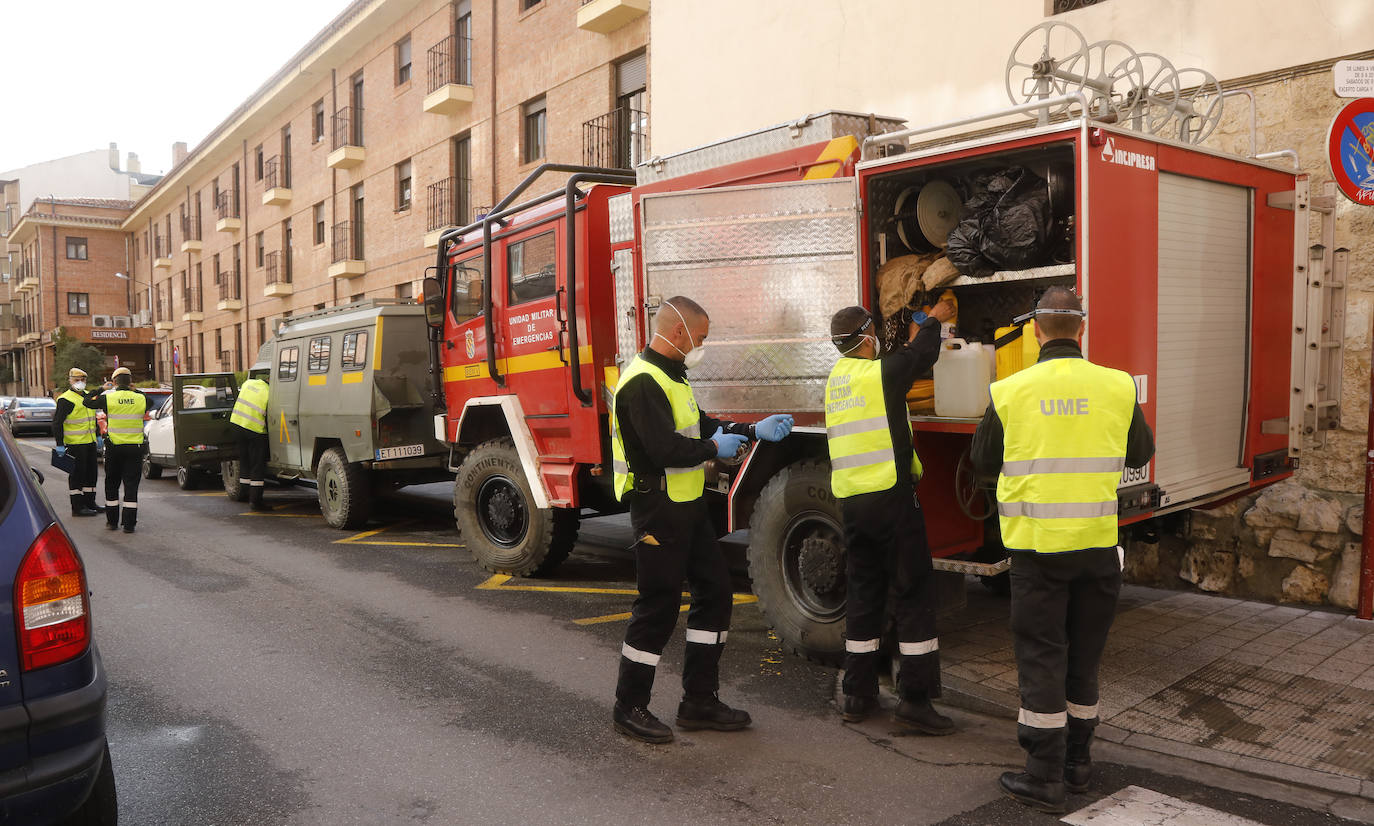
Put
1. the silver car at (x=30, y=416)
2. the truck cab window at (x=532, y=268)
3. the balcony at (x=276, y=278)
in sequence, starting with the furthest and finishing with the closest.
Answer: the balcony at (x=276, y=278) → the silver car at (x=30, y=416) → the truck cab window at (x=532, y=268)

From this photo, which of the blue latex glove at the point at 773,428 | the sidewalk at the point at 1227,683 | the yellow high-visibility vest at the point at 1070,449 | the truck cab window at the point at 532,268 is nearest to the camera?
the yellow high-visibility vest at the point at 1070,449

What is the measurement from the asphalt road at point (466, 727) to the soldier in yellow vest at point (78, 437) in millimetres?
4351

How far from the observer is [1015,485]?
3.63 m

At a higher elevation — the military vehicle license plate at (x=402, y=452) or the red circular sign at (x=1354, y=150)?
the red circular sign at (x=1354, y=150)

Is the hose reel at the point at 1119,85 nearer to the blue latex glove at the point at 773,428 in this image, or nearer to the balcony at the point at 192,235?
the blue latex glove at the point at 773,428

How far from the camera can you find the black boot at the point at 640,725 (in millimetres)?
4160

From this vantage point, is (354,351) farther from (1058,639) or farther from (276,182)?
(276,182)

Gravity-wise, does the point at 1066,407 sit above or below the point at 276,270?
below

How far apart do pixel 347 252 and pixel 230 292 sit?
12.2m

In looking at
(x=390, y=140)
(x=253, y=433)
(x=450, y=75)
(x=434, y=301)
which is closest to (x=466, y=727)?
(x=434, y=301)

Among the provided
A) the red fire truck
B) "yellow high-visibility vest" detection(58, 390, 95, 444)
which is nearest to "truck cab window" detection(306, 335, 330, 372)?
"yellow high-visibility vest" detection(58, 390, 95, 444)

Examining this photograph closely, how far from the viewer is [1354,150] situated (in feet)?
18.1

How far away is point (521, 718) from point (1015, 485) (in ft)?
7.78

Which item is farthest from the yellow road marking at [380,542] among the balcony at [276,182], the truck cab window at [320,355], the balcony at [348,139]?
the balcony at [276,182]
